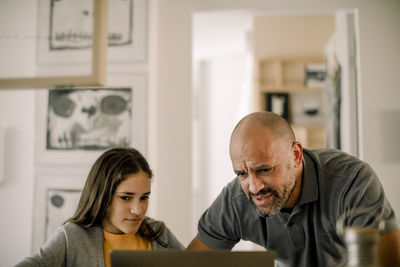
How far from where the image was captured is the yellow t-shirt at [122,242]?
1357 mm

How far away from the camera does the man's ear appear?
1.30m

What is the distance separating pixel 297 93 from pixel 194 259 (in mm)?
3561

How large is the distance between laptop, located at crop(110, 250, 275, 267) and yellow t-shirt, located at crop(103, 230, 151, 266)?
525mm

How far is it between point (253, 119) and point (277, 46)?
10.0 ft

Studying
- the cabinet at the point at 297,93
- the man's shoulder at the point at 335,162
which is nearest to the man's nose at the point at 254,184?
the man's shoulder at the point at 335,162

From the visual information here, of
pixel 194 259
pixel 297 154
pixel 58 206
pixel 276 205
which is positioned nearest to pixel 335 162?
pixel 297 154

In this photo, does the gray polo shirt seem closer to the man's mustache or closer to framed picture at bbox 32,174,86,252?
the man's mustache

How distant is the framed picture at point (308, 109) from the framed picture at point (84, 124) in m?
2.52

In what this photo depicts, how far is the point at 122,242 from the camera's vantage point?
139cm

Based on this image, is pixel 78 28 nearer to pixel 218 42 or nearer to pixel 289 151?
pixel 289 151

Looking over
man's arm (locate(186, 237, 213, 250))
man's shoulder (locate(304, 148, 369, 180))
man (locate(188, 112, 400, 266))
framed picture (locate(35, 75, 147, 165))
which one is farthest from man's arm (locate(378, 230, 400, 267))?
framed picture (locate(35, 75, 147, 165))

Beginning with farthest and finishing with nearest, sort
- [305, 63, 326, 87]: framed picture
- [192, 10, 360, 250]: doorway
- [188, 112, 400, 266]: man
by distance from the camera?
[305, 63, 326, 87]: framed picture, [192, 10, 360, 250]: doorway, [188, 112, 400, 266]: man

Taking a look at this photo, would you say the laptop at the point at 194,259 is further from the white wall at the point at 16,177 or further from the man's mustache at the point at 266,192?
the white wall at the point at 16,177

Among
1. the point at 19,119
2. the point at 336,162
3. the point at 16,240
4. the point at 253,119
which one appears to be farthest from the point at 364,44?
the point at 16,240
